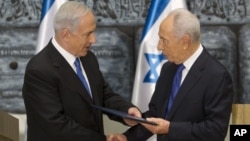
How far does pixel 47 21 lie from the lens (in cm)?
509

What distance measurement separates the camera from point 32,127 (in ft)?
12.2

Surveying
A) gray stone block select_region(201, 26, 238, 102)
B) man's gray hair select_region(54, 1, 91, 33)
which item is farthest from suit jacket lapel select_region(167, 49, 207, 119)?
gray stone block select_region(201, 26, 238, 102)

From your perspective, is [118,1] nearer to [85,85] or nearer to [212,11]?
[212,11]

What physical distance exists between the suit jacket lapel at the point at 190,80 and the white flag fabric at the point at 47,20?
1.73m

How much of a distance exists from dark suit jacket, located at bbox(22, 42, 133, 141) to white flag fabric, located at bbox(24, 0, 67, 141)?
1.29 m

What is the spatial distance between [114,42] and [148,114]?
171 centimetres

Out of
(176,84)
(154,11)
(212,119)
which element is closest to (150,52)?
(154,11)

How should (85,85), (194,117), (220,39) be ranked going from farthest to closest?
(220,39) → (85,85) → (194,117)

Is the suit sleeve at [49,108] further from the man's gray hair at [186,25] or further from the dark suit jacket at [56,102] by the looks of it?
the man's gray hair at [186,25]

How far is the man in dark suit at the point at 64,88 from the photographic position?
362 cm

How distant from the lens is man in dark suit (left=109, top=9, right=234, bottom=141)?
3.45 m

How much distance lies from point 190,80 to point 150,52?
59.7 inches

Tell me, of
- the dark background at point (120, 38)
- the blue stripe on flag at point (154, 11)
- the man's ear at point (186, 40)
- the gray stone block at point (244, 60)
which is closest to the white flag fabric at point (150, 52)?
the blue stripe on flag at point (154, 11)

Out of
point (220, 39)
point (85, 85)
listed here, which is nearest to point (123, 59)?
point (220, 39)
